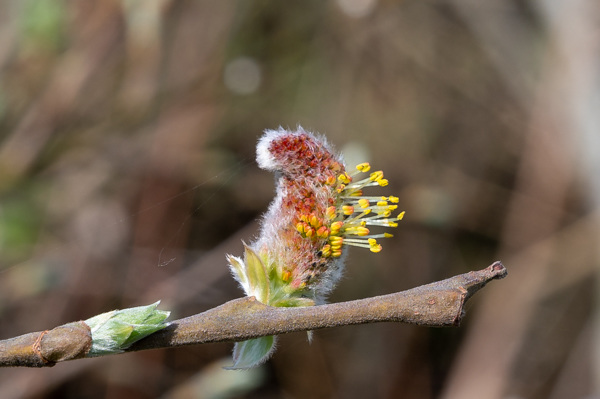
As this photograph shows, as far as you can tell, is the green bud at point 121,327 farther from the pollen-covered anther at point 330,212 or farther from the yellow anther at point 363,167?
the yellow anther at point 363,167

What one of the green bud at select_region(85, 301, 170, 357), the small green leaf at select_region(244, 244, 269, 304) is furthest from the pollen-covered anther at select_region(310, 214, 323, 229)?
the green bud at select_region(85, 301, 170, 357)

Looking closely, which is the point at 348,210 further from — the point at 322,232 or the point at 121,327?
the point at 121,327

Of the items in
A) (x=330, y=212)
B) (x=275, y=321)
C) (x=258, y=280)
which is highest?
(x=330, y=212)

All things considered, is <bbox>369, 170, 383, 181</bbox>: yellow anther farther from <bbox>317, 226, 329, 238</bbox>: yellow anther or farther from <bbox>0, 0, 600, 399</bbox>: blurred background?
<bbox>0, 0, 600, 399</bbox>: blurred background

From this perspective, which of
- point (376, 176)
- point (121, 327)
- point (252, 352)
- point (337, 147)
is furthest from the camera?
point (337, 147)

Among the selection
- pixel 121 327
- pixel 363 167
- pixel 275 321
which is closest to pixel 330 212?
pixel 363 167

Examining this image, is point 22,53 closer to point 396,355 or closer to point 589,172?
point 396,355

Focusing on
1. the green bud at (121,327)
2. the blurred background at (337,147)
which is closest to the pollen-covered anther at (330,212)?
the green bud at (121,327)
